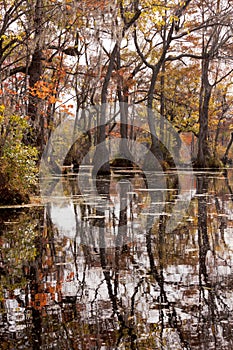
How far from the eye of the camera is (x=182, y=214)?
9.57 m

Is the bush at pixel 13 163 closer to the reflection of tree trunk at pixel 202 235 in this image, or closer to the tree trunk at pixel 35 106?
the tree trunk at pixel 35 106

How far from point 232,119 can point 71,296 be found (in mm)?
49686

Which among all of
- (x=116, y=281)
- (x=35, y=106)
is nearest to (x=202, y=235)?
(x=116, y=281)

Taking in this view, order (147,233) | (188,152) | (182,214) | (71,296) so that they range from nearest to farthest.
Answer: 1. (71,296)
2. (147,233)
3. (182,214)
4. (188,152)

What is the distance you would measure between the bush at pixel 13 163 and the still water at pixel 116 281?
113 centimetres

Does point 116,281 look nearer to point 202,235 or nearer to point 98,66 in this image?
point 202,235

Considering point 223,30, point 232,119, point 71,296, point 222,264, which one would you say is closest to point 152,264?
point 222,264

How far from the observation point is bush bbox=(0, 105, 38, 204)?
404 inches

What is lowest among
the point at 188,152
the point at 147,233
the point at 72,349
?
the point at 72,349

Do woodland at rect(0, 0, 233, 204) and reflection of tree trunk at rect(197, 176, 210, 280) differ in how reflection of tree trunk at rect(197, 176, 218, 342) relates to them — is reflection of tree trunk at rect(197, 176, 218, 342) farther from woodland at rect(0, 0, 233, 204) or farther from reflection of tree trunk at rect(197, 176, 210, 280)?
woodland at rect(0, 0, 233, 204)

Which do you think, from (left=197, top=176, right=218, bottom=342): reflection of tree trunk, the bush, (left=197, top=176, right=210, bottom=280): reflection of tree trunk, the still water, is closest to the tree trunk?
the bush

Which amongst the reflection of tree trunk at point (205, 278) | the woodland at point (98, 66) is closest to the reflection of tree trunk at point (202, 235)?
the reflection of tree trunk at point (205, 278)

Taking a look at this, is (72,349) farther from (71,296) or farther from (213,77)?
(213,77)

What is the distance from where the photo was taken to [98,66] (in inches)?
551
